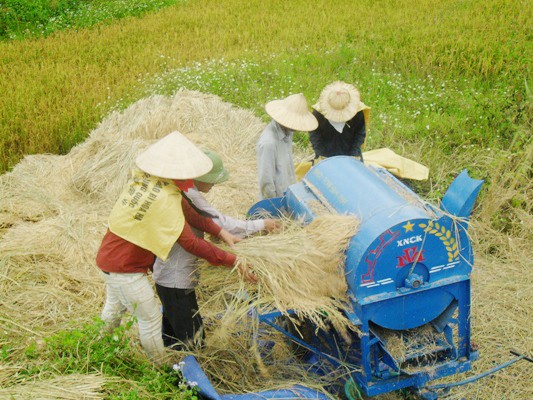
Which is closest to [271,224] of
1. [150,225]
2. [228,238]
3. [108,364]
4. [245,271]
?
[228,238]

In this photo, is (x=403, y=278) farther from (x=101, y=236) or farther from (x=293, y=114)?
(x=101, y=236)

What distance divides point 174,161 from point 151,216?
34 centimetres

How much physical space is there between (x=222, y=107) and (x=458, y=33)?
14.8ft

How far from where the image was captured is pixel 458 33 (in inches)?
379

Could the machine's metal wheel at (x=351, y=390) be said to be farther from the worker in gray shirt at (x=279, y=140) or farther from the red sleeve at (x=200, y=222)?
the worker in gray shirt at (x=279, y=140)

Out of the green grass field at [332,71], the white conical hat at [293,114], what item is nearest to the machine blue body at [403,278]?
the white conical hat at [293,114]

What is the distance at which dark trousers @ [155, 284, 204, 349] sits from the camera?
3.64m

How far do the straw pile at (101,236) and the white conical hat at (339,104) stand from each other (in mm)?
1343

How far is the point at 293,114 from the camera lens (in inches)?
181

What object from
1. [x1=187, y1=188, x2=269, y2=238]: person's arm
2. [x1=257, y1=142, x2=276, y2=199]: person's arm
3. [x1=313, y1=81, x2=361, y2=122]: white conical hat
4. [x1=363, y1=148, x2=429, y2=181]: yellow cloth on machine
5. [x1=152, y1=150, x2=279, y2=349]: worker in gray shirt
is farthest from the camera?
[x1=363, y1=148, x2=429, y2=181]: yellow cloth on machine

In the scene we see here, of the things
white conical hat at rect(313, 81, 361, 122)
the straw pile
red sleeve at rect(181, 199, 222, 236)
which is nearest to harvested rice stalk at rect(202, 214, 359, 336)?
the straw pile

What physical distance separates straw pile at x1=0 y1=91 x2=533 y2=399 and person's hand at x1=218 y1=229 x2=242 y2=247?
12cm

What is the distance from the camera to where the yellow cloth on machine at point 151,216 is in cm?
328

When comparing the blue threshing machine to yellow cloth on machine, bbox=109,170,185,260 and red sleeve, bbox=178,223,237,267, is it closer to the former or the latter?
red sleeve, bbox=178,223,237,267
